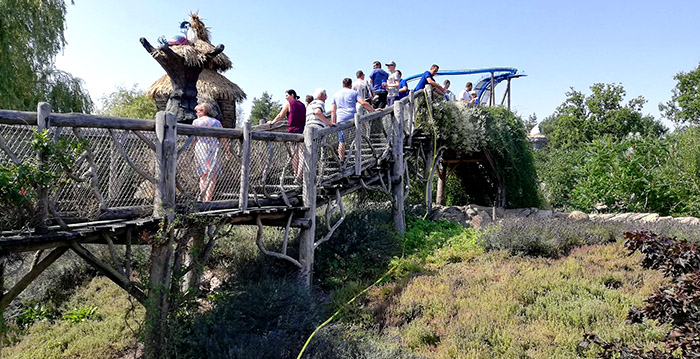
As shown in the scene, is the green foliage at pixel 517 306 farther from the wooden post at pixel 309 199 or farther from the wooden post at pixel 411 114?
the wooden post at pixel 411 114

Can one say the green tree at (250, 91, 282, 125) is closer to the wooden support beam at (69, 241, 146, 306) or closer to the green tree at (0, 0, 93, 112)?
the green tree at (0, 0, 93, 112)

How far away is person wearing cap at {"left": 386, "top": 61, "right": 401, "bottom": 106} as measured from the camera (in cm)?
1084

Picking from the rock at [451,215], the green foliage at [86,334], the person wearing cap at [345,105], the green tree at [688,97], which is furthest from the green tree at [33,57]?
the green tree at [688,97]

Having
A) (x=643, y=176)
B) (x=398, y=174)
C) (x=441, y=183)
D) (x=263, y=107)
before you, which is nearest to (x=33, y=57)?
(x=398, y=174)

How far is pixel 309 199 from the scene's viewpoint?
6.89m

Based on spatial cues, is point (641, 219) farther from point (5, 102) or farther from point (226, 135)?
point (5, 102)

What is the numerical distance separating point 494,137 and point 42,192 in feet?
34.6

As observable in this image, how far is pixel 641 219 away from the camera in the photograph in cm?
1088

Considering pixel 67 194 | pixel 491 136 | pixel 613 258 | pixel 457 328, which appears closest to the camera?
pixel 67 194

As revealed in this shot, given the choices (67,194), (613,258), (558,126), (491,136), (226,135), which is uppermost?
(558,126)

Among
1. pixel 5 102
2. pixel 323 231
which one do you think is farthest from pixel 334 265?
pixel 5 102

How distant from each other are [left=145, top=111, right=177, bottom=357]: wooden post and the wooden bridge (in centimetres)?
1

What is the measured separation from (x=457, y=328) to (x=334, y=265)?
2.85 meters

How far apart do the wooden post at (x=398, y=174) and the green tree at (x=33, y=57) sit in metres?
8.84
